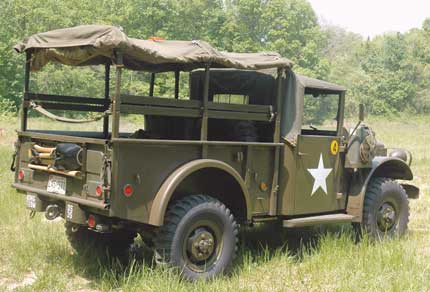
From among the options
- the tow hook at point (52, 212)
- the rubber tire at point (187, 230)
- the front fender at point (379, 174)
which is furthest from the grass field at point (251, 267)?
the tow hook at point (52, 212)

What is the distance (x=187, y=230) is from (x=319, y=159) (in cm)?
205

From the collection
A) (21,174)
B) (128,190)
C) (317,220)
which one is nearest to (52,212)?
(21,174)

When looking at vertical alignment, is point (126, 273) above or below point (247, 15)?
below

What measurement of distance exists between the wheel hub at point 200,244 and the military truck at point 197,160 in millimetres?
11

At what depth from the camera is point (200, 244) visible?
5.56 m

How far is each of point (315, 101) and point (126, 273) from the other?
2981mm

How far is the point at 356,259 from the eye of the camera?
6.13 m

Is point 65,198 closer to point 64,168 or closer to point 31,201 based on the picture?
point 64,168

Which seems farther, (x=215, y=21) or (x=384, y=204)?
(x=215, y=21)

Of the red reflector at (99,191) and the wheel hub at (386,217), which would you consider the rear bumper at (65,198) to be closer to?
the red reflector at (99,191)

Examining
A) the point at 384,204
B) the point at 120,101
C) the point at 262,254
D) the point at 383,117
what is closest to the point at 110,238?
the point at 262,254

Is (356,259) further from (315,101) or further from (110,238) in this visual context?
(110,238)

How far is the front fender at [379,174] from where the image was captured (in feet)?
23.7

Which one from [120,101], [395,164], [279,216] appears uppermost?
[120,101]
